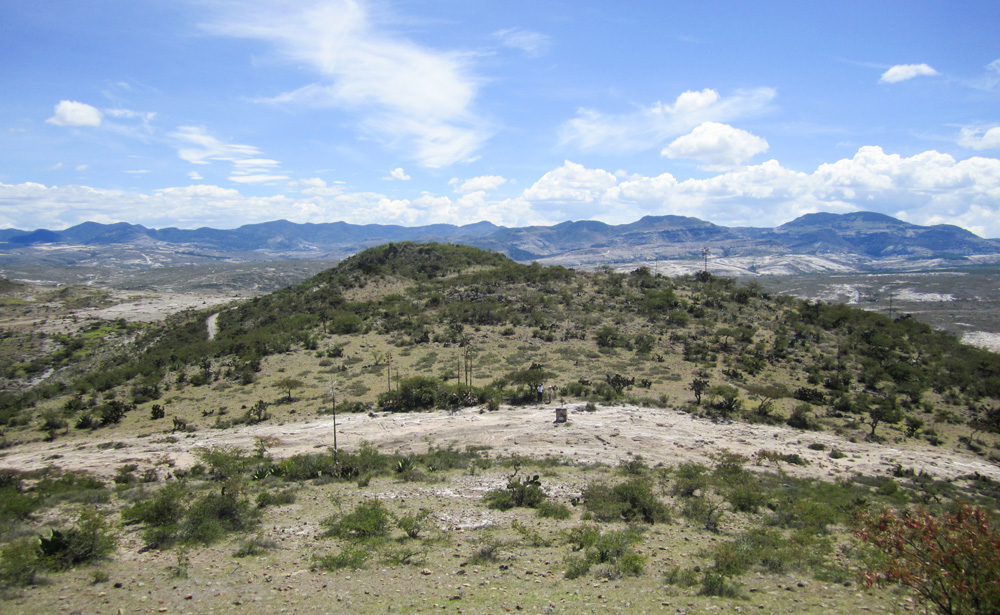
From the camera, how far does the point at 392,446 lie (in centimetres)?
1827

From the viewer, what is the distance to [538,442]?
18125 millimetres

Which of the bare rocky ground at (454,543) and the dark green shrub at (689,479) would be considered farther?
the dark green shrub at (689,479)

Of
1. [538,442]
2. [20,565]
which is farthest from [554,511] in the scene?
[20,565]

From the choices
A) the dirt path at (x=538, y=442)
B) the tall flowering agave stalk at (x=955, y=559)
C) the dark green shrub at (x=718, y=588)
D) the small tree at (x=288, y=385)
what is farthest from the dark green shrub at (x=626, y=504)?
the small tree at (x=288, y=385)

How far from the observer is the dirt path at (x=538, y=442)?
16.7 meters

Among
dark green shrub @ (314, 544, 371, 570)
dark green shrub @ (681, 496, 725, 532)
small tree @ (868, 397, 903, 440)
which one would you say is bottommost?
small tree @ (868, 397, 903, 440)

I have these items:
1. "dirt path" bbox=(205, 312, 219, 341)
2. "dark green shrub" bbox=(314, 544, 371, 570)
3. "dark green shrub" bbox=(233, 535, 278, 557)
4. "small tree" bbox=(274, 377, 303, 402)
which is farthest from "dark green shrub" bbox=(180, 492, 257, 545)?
"dirt path" bbox=(205, 312, 219, 341)

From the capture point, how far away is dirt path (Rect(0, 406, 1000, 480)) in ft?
54.7

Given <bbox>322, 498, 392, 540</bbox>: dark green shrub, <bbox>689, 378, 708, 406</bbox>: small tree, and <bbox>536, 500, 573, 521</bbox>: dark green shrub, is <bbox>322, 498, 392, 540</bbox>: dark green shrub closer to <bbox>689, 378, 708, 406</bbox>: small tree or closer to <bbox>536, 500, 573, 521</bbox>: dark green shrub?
<bbox>536, 500, 573, 521</bbox>: dark green shrub

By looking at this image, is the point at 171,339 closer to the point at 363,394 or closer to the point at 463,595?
the point at 363,394

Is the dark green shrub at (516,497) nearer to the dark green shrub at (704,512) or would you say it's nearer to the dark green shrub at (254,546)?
the dark green shrub at (704,512)

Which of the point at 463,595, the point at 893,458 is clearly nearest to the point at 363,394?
the point at 463,595

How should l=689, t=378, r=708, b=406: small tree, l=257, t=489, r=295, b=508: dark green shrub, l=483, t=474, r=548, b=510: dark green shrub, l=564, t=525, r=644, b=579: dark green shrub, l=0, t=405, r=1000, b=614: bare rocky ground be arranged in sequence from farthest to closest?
l=689, t=378, r=708, b=406: small tree
l=483, t=474, r=548, b=510: dark green shrub
l=257, t=489, r=295, b=508: dark green shrub
l=564, t=525, r=644, b=579: dark green shrub
l=0, t=405, r=1000, b=614: bare rocky ground

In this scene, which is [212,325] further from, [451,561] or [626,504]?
[626,504]
